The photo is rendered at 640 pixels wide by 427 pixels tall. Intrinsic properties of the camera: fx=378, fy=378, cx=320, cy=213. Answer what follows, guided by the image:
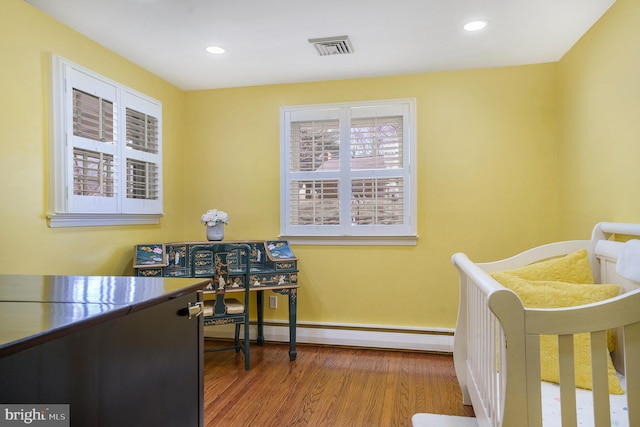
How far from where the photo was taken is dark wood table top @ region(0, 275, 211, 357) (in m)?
0.82

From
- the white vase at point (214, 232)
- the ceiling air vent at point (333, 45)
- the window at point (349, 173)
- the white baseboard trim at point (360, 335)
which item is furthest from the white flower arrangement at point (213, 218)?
the ceiling air vent at point (333, 45)

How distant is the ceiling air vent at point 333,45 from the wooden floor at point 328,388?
7.88 feet

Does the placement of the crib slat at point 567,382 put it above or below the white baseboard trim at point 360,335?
above

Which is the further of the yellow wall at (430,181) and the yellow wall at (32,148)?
the yellow wall at (430,181)

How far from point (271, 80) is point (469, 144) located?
1836 mm

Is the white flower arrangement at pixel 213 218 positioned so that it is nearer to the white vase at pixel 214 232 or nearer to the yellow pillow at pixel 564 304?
the white vase at pixel 214 232

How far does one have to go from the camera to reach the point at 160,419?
45.6 inches

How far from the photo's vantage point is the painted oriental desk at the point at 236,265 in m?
2.90

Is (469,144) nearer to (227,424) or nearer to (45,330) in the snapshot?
(227,424)

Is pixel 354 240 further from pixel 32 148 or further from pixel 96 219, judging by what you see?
pixel 32 148

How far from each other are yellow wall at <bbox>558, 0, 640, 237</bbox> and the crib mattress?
105 centimetres

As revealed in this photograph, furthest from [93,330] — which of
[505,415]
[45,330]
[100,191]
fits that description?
[100,191]

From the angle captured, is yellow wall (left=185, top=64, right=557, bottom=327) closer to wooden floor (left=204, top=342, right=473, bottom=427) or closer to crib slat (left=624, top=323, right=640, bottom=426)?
wooden floor (left=204, top=342, right=473, bottom=427)

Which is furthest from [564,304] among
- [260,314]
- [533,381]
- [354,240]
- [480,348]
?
[260,314]
